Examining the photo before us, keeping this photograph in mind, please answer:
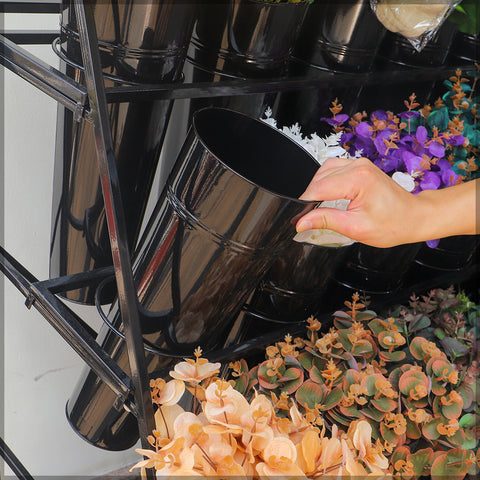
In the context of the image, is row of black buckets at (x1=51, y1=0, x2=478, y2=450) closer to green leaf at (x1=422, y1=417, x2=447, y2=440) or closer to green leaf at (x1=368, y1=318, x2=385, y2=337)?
green leaf at (x1=368, y1=318, x2=385, y2=337)

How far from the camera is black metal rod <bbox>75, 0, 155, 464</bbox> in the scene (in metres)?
0.51

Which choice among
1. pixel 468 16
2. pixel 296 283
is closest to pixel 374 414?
pixel 296 283

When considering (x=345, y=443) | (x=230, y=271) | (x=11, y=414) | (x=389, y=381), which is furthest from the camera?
(x=11, y=414)

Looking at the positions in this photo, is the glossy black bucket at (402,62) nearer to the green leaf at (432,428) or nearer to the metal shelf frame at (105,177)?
the metal shelf frame at (105,177)

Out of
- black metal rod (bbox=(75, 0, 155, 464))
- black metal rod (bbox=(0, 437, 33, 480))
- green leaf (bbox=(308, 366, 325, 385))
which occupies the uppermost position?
black metal rod (bbox=(75, 0, 155, 464))

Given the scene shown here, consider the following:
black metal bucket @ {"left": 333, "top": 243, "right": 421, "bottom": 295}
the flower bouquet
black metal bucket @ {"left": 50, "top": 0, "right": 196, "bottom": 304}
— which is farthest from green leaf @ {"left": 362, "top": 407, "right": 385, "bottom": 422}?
black metal bucket @ {"left": 50, "top": 0, "right": 196, "bottom": 304}

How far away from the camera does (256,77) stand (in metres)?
0.75

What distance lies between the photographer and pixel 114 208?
0.54 meters

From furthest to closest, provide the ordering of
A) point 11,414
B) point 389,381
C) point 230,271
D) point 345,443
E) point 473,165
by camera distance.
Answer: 1. point 11,414
2. point 473,165
3. point 389,381
4. point 230,271
5. point 345,443

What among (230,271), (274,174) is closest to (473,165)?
(274,174)

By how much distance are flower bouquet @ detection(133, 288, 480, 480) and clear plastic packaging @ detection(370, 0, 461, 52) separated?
0.44 m

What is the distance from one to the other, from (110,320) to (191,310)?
155 millimetres

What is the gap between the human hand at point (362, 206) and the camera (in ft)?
1.90

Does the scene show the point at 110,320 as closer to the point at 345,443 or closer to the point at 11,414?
the point at 345,443
